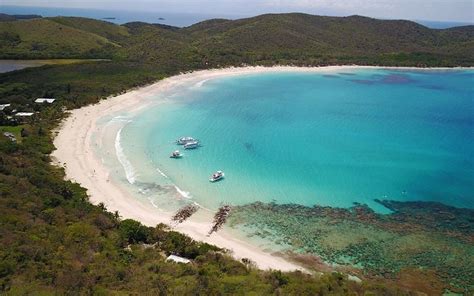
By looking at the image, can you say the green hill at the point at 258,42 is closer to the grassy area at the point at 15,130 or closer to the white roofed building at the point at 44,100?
the white roofed building at the point at 44,100

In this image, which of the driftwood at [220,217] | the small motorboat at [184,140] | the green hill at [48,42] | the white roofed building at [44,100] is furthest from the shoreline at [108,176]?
the green hill at [48,42]

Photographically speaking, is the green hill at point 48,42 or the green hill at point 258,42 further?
the green hill at point 258,42

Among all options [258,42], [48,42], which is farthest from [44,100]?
[258,42]

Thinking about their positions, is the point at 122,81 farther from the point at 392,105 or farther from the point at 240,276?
the point at 240,276

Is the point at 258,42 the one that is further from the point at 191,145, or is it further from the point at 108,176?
the point at 108,176

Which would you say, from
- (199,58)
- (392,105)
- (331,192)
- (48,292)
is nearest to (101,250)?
(48,292)

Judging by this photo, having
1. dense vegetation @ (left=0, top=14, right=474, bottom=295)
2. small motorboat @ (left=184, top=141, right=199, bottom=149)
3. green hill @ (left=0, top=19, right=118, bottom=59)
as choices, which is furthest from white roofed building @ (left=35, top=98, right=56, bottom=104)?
green hill @ (left=0, top=19, right=118, bottom=59)
